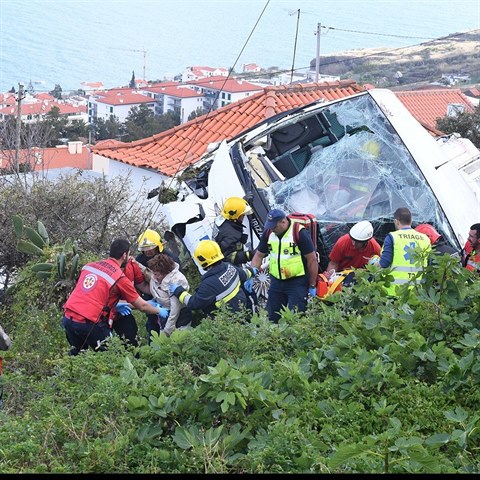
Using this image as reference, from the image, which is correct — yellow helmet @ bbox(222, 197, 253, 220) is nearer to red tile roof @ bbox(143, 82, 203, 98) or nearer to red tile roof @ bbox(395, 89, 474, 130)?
red tile roof @ bbox(395, 89, 474, 130)

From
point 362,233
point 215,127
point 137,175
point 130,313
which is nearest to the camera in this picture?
point 130,313

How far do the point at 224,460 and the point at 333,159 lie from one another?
6077 millimetres

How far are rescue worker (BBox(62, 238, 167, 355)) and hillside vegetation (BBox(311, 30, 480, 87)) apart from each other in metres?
42.1

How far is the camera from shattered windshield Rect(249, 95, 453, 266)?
29.1ft

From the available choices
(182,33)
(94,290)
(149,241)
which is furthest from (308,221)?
(182,33)

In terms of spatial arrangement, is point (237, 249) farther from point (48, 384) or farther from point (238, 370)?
point (238, 370)

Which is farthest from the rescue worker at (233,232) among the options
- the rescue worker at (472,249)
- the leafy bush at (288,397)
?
the leafy bush at (288,397)

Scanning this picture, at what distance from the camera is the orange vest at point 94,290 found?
685 centimetres

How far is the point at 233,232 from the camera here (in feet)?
28.0

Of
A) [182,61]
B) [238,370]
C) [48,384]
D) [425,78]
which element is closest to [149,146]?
[48,384]

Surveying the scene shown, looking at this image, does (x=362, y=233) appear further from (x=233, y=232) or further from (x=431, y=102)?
(x=431, y=102)

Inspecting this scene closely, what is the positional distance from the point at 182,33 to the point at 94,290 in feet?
272

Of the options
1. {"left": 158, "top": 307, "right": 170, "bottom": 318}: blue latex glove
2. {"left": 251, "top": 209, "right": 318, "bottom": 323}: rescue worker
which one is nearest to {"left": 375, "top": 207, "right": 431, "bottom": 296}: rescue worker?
{"left": 251, "top": 209, "right": 318, "bottom": 323}: rescue worker

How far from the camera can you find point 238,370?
4.22 meters
